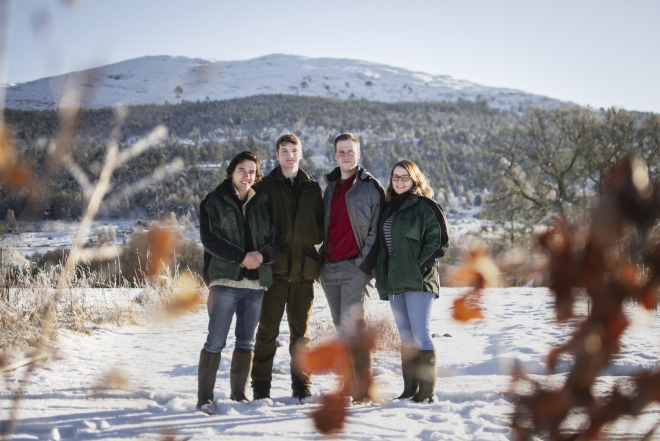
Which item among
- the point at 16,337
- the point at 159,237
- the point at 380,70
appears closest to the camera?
the point at 159,237

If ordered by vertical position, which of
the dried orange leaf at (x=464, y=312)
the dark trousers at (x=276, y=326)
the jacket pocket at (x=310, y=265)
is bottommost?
the dried orange leaf at (x=464, y=312)

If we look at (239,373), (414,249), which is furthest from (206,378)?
(414,249)

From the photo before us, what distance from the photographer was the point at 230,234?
287 centimetres

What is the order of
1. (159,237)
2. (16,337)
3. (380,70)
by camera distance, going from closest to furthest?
1. (159,237)
2. (16,337)
3. (380,70)

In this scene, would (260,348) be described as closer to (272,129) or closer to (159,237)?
(159,237)

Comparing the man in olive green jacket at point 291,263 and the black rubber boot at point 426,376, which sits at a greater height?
the man in olive green jacket at point 291,263

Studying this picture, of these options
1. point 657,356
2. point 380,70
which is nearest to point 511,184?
point 657,356

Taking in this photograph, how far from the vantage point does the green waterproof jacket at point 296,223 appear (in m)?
3.04

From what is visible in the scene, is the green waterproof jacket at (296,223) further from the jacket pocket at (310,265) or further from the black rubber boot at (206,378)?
the black rubber boot at (206,378)

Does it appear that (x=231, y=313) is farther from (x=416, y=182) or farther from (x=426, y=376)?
(x=416, y=182)

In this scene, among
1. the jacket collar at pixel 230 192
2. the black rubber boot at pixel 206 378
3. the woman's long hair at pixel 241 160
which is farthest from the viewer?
the woman's long hair at pixel 241 160

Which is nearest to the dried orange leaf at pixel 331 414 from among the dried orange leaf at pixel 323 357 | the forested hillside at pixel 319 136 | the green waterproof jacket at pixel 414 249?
the dried orange leaf at pixel 323 357

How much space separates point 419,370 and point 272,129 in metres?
68.0

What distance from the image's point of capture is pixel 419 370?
2916mm
